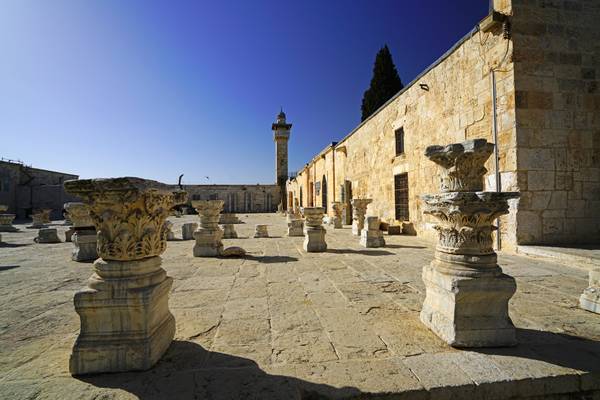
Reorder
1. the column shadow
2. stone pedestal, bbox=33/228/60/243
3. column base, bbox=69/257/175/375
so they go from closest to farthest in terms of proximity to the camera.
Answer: the column shadow → column base, bbox=69/257/175/375 → stone pedestal, bbox=33/228/60/243

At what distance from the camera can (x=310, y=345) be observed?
2084 mm

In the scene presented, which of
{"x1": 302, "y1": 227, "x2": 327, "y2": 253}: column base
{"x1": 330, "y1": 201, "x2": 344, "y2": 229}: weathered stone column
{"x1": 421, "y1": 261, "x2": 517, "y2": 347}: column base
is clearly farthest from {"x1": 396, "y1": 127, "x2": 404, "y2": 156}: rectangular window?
{"x1": 421, "y1": 261, "x2": 517, "y2": 347}: column base

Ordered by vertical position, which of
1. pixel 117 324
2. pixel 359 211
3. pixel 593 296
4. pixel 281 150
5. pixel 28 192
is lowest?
pixel 593 296

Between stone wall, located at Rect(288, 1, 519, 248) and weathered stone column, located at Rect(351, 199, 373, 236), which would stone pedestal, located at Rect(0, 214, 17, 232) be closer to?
weathered stone column, located at Rect(351, 199, 373, 236)

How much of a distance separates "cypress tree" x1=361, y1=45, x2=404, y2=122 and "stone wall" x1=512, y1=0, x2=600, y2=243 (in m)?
13.6

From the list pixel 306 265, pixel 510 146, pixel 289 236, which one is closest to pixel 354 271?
pixel 306 265

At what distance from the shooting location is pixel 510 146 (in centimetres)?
536

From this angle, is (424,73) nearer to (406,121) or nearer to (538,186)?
(406,121)

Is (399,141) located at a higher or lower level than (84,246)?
higher

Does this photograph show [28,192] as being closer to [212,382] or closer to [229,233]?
[229,233]

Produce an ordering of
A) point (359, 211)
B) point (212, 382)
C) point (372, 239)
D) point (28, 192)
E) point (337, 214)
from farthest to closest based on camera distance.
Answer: point (28, 192) → point (337, 214) → point (359, 211) → point (372, 239) → point (212, 382)

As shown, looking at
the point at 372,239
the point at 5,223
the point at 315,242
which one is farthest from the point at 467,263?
the point at 5,223

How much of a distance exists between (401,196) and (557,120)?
449 cm

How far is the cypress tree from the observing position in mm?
18875
